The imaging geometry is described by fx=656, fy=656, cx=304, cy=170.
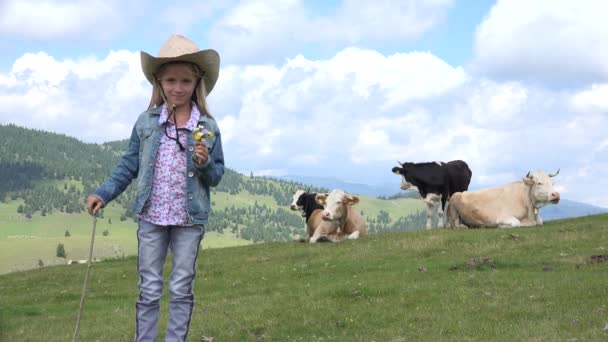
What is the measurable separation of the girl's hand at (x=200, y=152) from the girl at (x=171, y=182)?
1 cm

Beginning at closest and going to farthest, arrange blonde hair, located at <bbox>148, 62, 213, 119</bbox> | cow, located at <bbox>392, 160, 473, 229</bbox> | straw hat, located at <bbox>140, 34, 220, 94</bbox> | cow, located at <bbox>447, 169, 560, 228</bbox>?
1. straw hat, located at <bbox>140, 34, 220, 94</bbox>
2. blonde hair, located at <bbox>148, 62, 213, 119</bbox>
3. cow, located at <bbox>447, 169, 560, 228</bbox>
4. cow, located at <bbox>392, 160, 473, 229</bbox>

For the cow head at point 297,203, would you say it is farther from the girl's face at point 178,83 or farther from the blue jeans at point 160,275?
the blue jeans at point 160,275

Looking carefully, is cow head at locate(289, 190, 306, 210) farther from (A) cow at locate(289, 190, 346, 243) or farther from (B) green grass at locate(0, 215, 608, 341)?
(B) green grass at locate(0, 215, 608, 341)

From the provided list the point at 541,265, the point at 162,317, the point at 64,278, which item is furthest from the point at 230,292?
the point at 64,278

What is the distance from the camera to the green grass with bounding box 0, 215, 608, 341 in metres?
9.67

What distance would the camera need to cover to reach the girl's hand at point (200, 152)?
21.4 feet

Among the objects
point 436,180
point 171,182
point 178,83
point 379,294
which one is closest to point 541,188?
point 436,180

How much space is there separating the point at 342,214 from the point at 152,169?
16.8 metres

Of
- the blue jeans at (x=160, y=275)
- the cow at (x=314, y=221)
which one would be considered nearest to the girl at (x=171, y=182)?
the blue jeans at (x=160, y=275)

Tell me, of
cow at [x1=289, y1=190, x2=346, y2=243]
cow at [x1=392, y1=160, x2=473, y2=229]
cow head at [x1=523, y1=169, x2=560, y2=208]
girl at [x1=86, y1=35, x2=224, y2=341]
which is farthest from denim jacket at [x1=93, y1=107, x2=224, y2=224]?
cow at [x1=392, y1=160, x2=473, y2=229]

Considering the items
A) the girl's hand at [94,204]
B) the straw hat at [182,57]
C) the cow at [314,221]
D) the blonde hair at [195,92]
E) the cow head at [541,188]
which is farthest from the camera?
the cow at [314,221]

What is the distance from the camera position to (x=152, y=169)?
6.90 meters

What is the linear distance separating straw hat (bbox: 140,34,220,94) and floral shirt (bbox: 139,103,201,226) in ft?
1.89

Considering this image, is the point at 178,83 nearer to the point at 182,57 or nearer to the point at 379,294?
the point at 182,57
